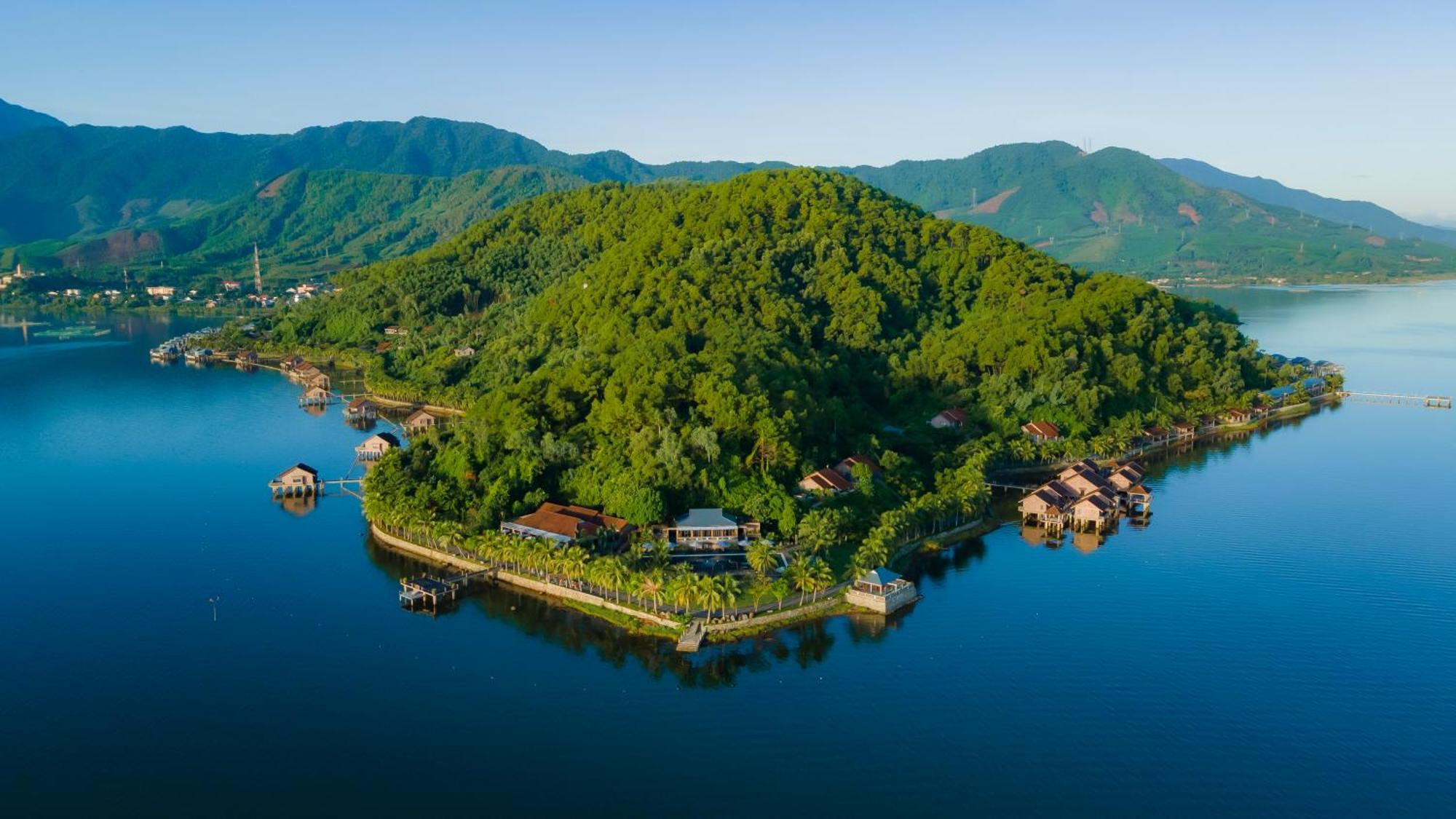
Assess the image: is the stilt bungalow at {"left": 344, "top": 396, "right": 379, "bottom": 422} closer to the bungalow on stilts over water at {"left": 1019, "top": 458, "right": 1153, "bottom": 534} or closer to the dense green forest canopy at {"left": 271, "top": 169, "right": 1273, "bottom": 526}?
the dense green forest canopy at {"left": 271, "top": 169, "right": 1273, "bottom": 526}

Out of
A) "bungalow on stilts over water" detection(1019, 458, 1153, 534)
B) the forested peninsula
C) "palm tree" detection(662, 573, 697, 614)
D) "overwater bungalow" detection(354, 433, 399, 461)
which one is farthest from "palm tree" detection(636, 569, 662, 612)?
"overwater bungalow" detection(354, 433, 399, 461)

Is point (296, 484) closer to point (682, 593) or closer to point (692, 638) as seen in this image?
point (682, 593)

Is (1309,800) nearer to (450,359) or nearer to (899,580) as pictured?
(899,580)

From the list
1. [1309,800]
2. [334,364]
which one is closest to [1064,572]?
[1309,800]

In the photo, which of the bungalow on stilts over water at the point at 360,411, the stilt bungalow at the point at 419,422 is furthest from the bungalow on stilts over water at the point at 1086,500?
the bungalow on stilts over water at the point at 360,411

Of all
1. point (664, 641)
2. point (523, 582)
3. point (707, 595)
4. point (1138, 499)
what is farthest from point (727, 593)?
point (1138, 499)

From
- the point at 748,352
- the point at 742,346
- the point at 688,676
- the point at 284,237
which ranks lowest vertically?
the point at 688,676
